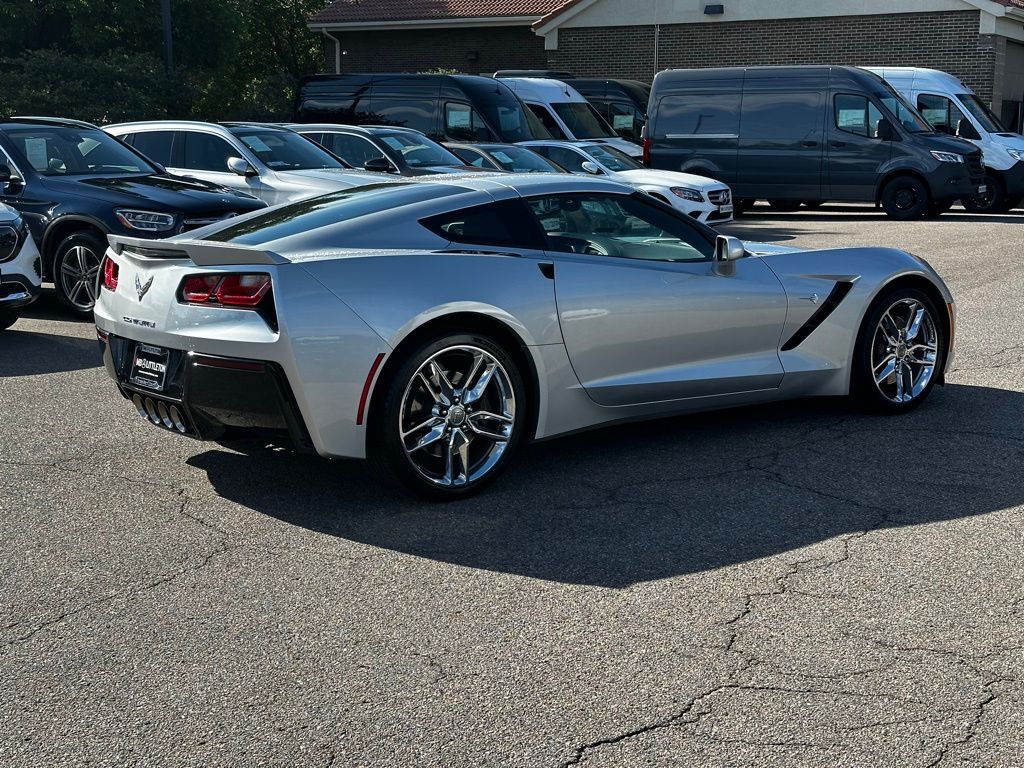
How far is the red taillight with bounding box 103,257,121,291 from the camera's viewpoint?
19.4 ft

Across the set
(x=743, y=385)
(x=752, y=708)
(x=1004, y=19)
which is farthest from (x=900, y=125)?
(x=752, y=708)

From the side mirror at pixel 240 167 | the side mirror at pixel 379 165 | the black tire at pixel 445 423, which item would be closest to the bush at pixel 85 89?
the side mirror at pixel 379 165

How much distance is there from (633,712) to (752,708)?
33cm

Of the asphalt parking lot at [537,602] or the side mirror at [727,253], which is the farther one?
the side mirror at [727,253]

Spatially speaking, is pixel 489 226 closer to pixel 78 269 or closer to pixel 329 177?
pixel 78 269

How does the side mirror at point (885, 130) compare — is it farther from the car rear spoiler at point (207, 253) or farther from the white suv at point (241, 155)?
the car rear spoiler at point (207, 253)

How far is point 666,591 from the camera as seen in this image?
4.50m

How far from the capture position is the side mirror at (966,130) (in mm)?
23172

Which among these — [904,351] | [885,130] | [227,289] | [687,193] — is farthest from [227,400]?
[885,130]

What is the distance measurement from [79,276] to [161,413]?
563cm

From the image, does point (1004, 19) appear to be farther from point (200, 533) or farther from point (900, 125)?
point (200, 533)

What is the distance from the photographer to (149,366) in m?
5.55

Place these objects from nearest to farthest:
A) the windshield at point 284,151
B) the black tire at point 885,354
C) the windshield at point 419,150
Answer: the black tire at point 885,354 < the windshield at point 284,151 < the windshield at point 419,150

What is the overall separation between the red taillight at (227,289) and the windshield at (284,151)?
8.54m
